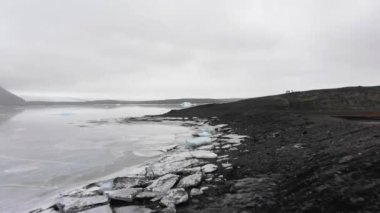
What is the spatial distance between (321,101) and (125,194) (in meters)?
23.4

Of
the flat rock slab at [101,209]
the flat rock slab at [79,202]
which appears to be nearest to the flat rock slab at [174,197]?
the flat rock slab at [101,209]

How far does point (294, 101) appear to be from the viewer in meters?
28.3

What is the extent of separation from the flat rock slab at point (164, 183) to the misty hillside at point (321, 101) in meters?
18.8

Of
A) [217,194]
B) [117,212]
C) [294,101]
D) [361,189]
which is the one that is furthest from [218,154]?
[294,101]

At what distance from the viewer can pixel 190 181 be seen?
23.7 feet

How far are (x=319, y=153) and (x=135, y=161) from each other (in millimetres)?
6287

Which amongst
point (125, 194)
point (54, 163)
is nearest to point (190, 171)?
point (125, 194)

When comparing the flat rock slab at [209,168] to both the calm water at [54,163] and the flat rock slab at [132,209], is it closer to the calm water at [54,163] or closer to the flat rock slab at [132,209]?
the flat rock slab at [132,209]

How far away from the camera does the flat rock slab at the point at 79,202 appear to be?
20.5 ft

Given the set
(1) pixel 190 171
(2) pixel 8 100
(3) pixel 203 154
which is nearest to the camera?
(1) pixel 190 171

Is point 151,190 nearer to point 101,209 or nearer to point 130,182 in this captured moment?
point 130,182

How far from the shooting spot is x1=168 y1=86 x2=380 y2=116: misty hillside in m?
25.3

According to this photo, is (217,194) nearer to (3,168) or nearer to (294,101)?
(3,168)

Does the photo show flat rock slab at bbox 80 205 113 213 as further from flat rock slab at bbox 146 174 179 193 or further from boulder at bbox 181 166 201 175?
boulder at bbox 181 166 201 175
